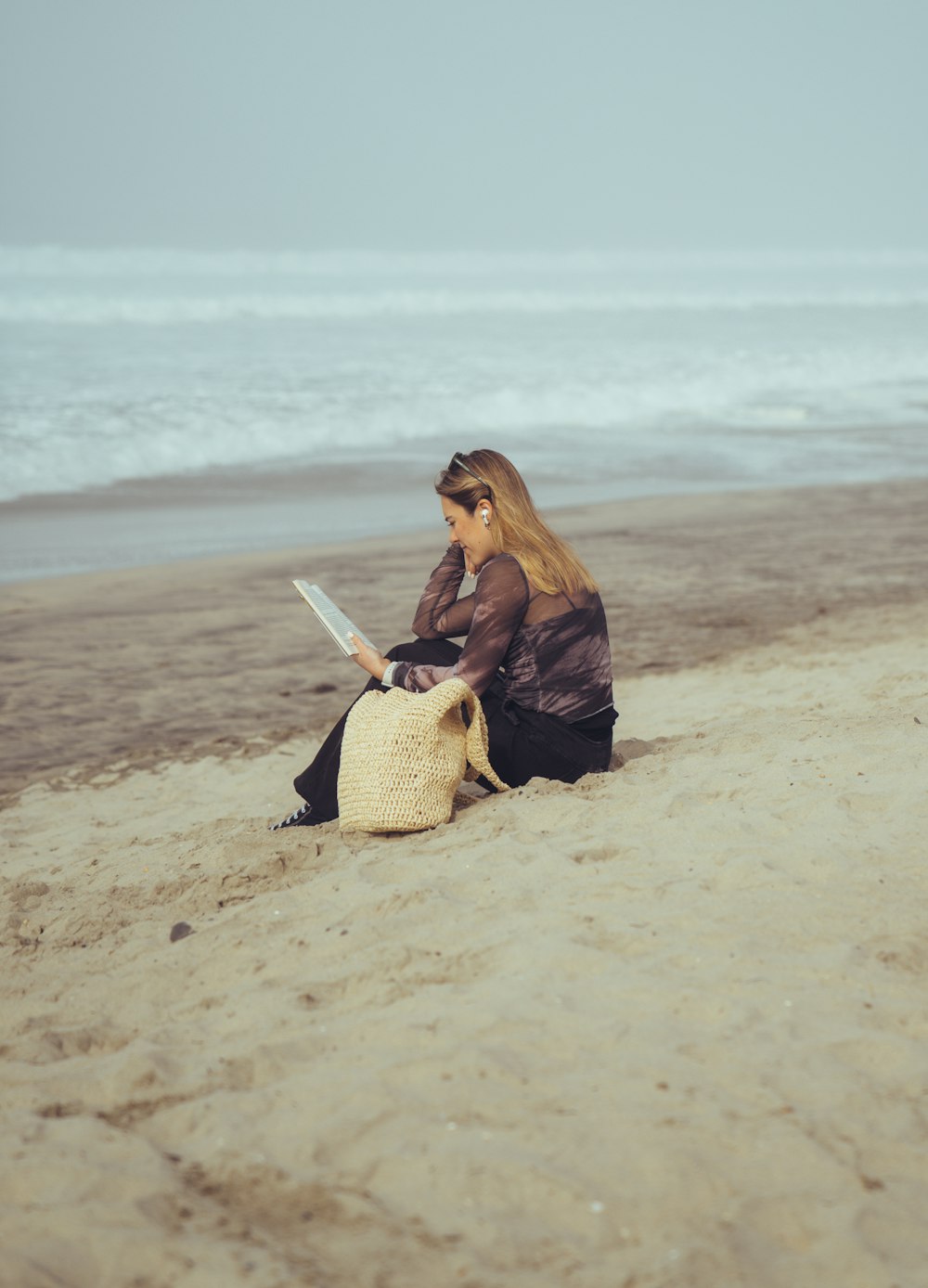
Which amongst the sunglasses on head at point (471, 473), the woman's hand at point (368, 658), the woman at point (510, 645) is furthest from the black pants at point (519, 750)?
the sunglasses on head at point (471, 473)

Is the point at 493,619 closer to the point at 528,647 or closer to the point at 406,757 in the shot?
the point at 528,647

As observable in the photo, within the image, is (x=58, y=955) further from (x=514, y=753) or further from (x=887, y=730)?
(x=887, y=730)

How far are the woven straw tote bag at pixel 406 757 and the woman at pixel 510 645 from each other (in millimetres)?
119

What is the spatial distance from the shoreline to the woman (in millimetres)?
1920

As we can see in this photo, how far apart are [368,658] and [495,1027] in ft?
5.84

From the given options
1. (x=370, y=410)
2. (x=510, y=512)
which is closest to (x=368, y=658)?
(x=510, y=512)

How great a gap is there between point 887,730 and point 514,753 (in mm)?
1408

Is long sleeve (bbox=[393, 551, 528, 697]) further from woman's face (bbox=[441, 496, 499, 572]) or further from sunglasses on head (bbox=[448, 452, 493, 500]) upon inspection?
sunglasses on head (bbox=[448, 452, 493, 500])

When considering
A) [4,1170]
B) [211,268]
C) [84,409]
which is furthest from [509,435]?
[211,268]

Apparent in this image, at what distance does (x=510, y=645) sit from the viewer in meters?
4.43

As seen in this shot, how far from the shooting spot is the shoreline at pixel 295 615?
6.77 m

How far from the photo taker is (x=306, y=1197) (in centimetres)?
239

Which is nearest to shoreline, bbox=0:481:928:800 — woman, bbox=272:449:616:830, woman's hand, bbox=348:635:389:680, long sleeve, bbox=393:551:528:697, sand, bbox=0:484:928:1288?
sand, bbox=0:484:928:1288

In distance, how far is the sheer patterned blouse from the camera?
168 inches
